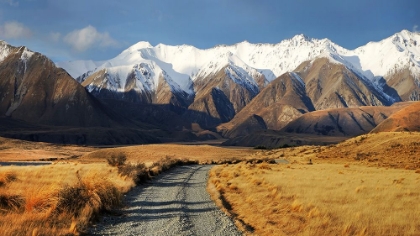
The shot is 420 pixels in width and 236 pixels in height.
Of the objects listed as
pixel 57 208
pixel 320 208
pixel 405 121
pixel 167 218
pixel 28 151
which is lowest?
pixel 320 208

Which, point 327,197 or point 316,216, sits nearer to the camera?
point 316,216

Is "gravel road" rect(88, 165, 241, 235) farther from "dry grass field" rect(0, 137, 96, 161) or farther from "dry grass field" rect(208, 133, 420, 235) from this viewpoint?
"dry grass field" rect(0, 137, 96, 161)

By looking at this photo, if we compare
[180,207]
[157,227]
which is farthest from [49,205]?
[180,207]

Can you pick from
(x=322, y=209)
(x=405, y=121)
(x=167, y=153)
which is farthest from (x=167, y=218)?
(x=405, y=121)

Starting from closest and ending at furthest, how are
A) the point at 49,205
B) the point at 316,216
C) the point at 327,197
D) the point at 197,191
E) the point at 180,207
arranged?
1. the point at 49,205
2. the point at 316,216
3. the point at 180,207
4. the point at 327,197
5. the point at 197,191

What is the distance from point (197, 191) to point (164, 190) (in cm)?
195

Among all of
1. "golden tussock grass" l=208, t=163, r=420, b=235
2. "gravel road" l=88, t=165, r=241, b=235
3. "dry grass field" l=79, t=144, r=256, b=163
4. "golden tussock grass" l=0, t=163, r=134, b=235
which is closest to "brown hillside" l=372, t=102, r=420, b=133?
"dry grass field" l=79, t=144, r=256, b=163

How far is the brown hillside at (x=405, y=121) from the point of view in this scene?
5153 inches

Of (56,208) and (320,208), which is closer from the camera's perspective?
(56,208)

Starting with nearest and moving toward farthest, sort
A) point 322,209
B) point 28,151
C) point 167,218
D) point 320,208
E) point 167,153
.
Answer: point 167,218
point 322,209
point 320,208
point 167,153
point 28,151

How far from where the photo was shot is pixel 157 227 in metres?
12.8

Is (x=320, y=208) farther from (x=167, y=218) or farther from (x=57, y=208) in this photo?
(x=57, y=208)

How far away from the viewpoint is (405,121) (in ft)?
447

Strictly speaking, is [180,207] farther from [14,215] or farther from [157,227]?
[14,215]
